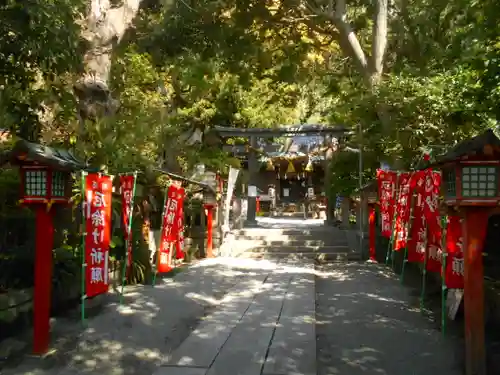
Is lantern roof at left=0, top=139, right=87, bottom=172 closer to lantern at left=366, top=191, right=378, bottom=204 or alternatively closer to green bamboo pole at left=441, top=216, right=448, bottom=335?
green bamboo pole at left=441, top=216, right=448, bottom=335

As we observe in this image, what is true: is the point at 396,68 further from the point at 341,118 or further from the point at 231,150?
the point at 231,150

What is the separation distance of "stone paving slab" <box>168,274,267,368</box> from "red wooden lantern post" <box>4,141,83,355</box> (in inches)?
59.7

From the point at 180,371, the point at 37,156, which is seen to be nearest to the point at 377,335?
the point at 180,371

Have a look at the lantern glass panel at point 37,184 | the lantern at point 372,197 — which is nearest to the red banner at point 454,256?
the lantern glass panel at point 37,184

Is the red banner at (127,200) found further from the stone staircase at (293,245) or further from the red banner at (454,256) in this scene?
the stone staircase at (293,245)

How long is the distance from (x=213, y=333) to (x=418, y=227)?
4.01m

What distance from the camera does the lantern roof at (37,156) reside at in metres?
5.36

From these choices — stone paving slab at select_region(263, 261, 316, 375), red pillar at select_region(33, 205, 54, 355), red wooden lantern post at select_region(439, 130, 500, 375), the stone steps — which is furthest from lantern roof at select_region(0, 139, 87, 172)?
the stone steps

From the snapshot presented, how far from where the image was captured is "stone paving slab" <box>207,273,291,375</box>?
5.08 metres

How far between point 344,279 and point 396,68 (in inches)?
222

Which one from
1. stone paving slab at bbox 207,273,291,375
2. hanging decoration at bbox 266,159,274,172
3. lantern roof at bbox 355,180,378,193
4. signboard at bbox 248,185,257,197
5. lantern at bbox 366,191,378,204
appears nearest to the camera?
stone paving slab at bbox 207,273,291,375

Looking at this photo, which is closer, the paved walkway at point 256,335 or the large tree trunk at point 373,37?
the paved walkway at point 256,335

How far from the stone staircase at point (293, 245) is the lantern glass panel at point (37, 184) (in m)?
10.1

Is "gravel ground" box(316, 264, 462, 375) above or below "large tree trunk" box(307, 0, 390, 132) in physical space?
below
